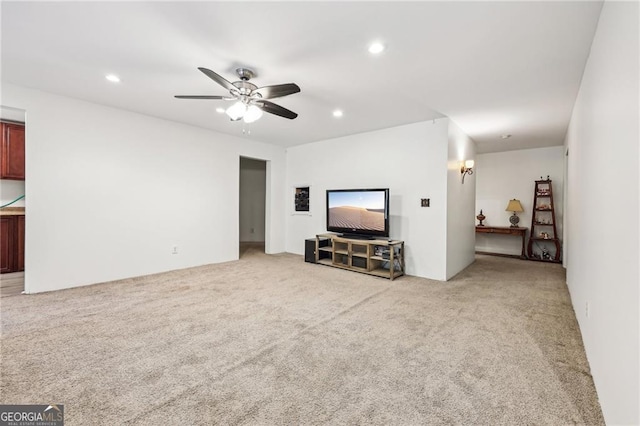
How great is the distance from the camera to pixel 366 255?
4.52 m

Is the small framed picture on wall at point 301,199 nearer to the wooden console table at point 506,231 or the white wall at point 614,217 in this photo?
the wooden console table at point 506,231

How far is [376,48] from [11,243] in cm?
583

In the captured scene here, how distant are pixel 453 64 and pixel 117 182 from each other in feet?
14.5

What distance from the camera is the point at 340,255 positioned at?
16.7 ft

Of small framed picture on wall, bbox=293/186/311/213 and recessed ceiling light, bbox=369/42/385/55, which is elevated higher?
recessed ceiling light, bbox=369/42/385/55

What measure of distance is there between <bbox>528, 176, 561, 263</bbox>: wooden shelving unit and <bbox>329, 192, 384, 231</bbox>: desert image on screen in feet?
12.2

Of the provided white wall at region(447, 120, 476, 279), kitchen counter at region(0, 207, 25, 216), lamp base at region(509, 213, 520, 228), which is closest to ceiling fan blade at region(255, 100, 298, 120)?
white wall at region(447, 120, 476, 279)

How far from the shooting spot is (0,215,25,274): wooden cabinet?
420 cm

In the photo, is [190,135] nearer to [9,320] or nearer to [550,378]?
[9,320]

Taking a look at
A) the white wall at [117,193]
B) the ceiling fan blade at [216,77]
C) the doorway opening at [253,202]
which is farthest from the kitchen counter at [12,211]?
the doorway opening at [253,202]

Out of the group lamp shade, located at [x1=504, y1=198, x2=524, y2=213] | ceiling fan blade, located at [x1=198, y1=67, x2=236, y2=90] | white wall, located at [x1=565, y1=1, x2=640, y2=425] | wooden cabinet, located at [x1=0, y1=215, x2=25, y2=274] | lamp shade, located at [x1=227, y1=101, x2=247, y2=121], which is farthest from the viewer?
lamp shade, located at [x1=504, y1=198, x2=524, y2=213]

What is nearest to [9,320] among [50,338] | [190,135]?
[50,338]

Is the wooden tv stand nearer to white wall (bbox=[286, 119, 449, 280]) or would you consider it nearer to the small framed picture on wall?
white wall (bbox=[286, 119, 449, 280])

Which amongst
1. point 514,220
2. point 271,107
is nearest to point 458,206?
point 514,220
